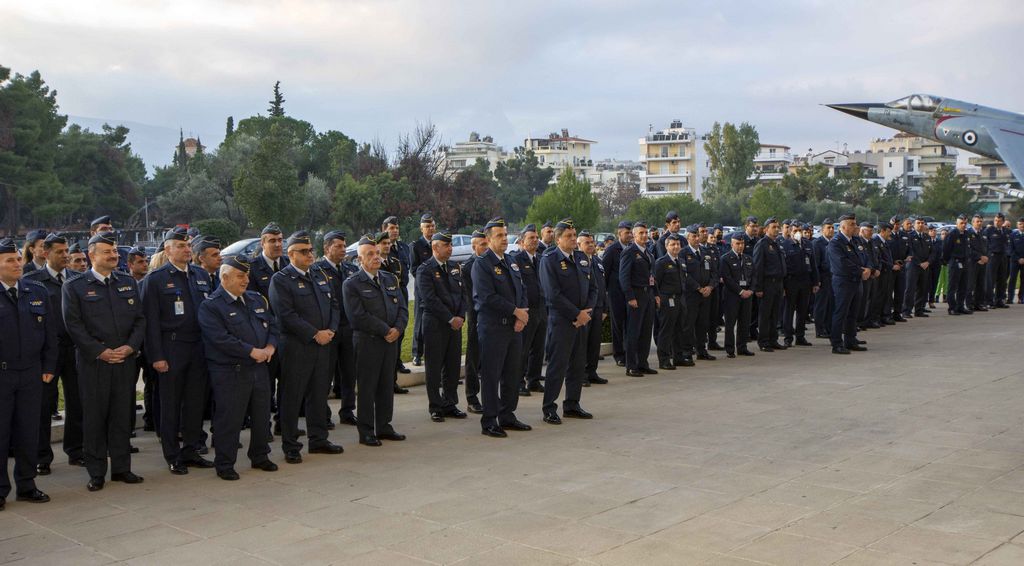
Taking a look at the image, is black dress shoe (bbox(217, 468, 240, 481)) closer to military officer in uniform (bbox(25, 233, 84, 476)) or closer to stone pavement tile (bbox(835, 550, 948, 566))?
military officer in uniform (bbox(25, 233, 84, 476))

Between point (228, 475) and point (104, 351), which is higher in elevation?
point (104, 351)

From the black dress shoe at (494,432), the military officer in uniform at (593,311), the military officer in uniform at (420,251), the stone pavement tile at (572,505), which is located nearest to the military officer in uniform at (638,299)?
the military officer in uniform at (593,311)

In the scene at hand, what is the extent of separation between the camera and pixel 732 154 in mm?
85250

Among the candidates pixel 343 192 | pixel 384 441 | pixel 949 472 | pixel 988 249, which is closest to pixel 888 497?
pixel 949 472

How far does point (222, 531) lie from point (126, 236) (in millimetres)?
53048

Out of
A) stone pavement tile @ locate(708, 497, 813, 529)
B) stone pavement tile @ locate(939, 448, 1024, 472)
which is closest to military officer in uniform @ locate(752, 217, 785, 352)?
stone pavement tile @ locate(939, 448, 1024, 472)

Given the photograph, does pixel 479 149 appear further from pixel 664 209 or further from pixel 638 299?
pixel 638 299

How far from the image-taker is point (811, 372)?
11633 millimetres

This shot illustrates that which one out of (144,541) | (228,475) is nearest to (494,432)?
(228,475)

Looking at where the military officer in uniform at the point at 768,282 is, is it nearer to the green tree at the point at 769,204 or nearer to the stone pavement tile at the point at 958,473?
the stone pavement tile at the point at 958,473

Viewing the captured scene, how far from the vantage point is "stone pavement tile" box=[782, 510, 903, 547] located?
5312mm

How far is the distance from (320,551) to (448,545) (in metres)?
0.73

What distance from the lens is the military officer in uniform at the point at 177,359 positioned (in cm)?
736

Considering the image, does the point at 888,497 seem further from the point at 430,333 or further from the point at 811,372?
the point at 811,372
